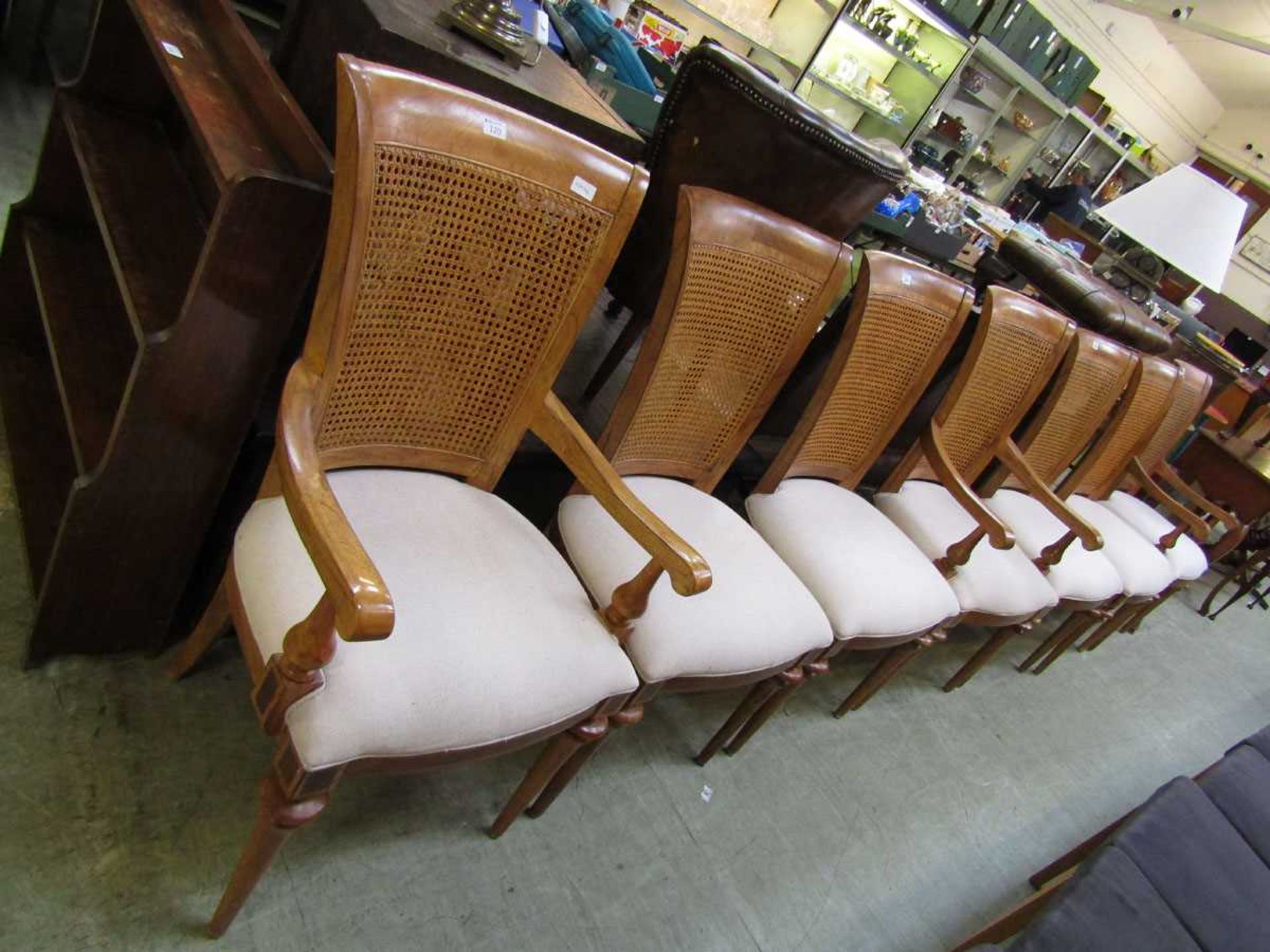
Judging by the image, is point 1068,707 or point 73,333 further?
point 1068,707

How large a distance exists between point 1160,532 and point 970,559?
53.3 inches

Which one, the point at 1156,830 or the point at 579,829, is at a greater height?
the point at 1156,830

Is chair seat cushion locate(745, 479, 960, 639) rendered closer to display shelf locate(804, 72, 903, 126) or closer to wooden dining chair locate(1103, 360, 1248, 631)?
wooden dining chair locate(1103, 360, 1248, 631)

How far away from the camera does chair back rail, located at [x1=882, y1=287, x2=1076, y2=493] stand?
1940 mm

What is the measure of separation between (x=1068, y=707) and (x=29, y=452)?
9.95 feet

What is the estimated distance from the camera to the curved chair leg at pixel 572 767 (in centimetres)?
128

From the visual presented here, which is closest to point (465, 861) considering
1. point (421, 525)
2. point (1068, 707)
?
point (421, 525)

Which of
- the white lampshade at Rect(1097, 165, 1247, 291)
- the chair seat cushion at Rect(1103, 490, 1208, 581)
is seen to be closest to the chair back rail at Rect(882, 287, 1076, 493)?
the chair seat cushion at Rect(1103, 490, 1208, 581)

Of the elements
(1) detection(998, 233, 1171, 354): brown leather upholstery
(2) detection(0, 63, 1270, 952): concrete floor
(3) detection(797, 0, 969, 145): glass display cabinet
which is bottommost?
(2) detection(0, 63, 1270, 952): concrete floor

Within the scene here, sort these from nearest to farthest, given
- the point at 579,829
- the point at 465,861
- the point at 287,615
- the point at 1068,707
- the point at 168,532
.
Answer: the point at 287,615 < the point at 168,532 < the point at 465,861 < the point at 579,829 < the point at 1068,707

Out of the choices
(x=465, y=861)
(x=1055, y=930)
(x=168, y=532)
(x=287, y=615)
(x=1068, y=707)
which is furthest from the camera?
(x=1068, y=707)

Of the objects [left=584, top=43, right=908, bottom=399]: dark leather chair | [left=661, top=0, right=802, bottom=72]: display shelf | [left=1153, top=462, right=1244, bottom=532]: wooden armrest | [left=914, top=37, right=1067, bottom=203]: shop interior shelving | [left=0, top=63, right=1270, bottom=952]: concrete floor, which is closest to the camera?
[left=0, top=63, right=1270, bottom=952]: concrete floor

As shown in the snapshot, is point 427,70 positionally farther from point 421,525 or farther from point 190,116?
point 421,525

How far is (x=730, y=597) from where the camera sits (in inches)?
54.9
